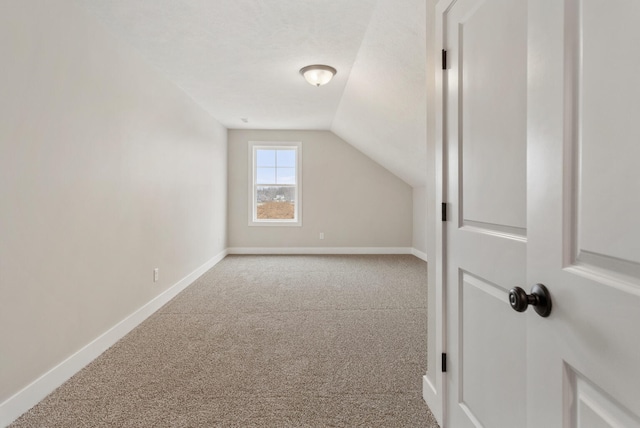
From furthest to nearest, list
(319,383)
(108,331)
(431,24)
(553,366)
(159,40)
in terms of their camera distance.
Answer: (159,40)
(108,331)
(319,383)
(431,24)
(553,366)

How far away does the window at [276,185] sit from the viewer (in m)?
6.20

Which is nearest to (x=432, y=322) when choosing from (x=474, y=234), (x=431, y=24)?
(x=474, y=234)

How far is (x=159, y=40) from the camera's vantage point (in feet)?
8.52

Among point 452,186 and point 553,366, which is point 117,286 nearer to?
point 452,186

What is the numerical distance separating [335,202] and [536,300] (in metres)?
5.53

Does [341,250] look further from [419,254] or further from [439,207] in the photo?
[439,207]

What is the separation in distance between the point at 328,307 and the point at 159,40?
2.77m

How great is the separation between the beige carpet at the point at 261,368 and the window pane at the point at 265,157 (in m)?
3.21

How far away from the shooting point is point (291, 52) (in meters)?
2.87

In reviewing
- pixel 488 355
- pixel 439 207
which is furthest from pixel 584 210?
pixel 439 207

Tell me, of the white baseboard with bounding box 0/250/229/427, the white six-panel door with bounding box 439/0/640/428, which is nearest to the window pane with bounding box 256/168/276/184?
the white baseboard with bounding box 0/250/229/427

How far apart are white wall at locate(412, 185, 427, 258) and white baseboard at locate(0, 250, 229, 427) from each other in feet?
13.9

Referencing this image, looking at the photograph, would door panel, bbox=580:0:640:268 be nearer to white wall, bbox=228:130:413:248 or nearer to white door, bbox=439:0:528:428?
white door, bbox=439:0:528:428

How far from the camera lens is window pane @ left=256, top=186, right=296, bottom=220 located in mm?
6277
